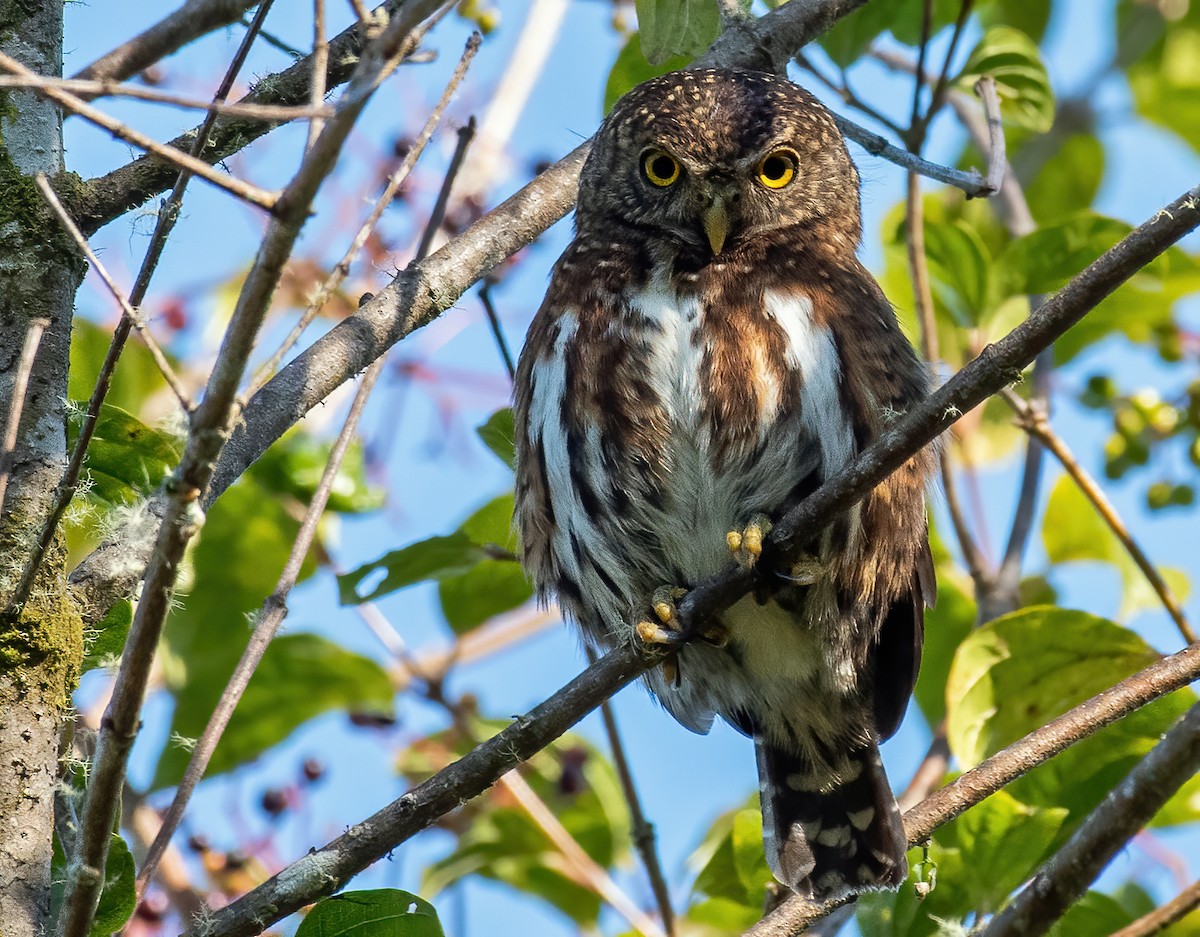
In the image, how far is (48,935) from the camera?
2.24m

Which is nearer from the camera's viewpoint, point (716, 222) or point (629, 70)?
point (716, 222)

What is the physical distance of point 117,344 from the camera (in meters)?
2.26

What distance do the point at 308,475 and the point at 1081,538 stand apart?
8.11 ft

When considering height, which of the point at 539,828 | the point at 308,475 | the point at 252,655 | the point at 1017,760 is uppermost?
the point at 308,475

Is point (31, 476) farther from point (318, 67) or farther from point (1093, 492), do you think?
point (1093, 492)

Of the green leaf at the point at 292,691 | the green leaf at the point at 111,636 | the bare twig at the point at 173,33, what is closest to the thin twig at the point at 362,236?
the bare twig at the point at 173,33

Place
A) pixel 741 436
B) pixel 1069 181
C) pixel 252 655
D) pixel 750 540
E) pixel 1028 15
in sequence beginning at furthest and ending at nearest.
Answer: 1. pixel 1028 15
2. pixel 1069 181
3. pixel 741 436
4. pixel 750 540
5. pixel 252 655

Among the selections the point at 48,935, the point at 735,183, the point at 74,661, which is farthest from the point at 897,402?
the point at 48,935

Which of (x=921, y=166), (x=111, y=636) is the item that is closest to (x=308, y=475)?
(x=111, y=636)

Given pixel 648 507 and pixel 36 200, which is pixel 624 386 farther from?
pixel 36 200

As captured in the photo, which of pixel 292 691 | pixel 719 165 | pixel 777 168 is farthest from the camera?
pixel 292 691

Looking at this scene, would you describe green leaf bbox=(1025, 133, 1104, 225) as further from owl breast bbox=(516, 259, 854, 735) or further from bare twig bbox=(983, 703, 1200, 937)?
bare twig bbox=(983, 703, 1200, 937)

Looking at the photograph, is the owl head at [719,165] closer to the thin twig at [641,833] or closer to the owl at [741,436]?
the owl at [741,436]

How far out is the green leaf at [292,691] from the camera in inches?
173
